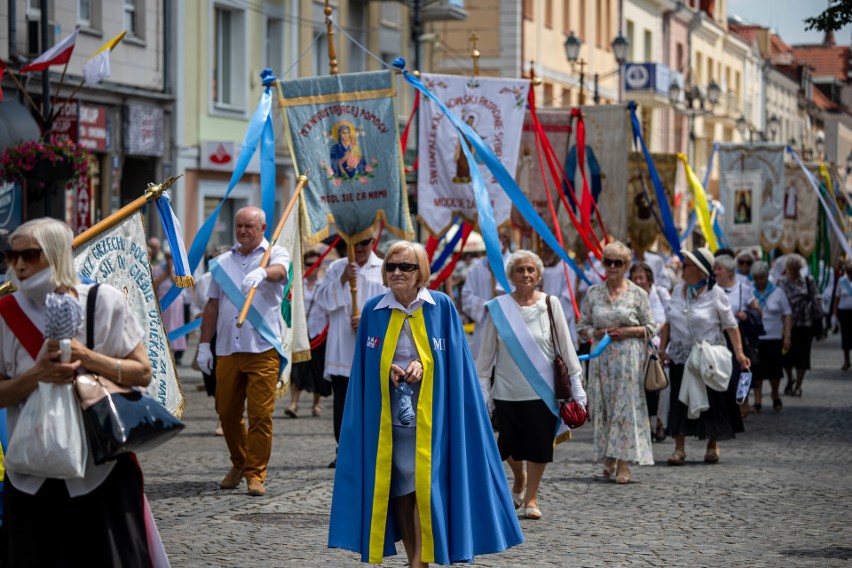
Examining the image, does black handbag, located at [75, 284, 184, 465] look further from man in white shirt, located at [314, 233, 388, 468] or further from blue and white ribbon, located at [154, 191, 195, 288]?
man in white shirt, located at [314, 233, 388, 468]

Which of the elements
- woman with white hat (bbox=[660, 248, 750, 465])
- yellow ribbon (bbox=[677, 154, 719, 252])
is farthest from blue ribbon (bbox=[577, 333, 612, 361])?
yellow ribbon (bbox=[677, 154, 719, 252])

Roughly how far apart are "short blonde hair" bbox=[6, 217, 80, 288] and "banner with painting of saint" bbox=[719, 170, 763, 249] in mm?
20906

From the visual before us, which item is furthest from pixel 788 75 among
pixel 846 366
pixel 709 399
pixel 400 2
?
pixel 709 399

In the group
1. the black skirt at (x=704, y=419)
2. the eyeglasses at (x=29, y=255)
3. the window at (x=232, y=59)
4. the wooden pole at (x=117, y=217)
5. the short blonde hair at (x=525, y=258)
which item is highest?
the window at (x=232, y=59)

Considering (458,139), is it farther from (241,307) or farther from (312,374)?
(241,307)

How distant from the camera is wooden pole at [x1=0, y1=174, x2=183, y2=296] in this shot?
6.98m

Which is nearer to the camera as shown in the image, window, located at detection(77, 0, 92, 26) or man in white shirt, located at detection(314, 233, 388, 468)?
man in white shirt, located at detection(314, 233, 388, 468)

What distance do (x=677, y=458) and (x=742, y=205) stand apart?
13949mm

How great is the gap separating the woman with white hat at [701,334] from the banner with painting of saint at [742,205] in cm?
1309

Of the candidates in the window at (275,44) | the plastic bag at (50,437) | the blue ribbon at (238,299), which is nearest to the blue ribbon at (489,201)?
the blue ribbon at (238,299)

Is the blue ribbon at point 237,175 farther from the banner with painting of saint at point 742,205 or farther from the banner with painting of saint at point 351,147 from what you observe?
the banner with painting of saint at point 742,205

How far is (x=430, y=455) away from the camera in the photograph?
7.09 meters

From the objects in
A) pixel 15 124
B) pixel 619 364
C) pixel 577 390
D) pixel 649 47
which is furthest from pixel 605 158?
pixel 649 47

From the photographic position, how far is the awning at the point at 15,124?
1911 centimetres
